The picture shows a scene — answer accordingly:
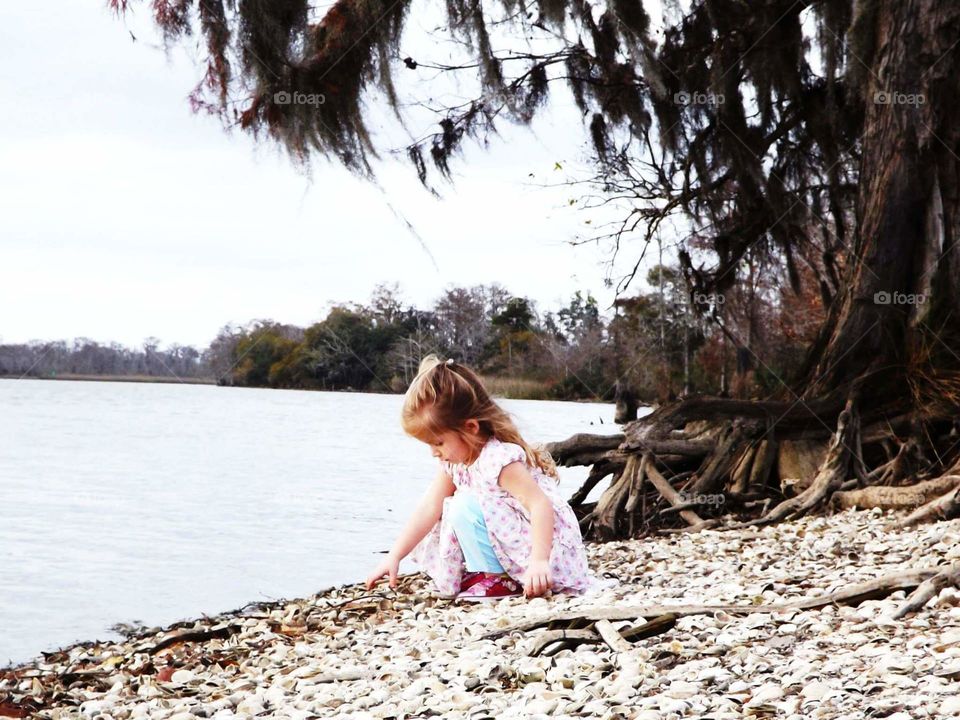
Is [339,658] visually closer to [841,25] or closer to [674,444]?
[674,444]

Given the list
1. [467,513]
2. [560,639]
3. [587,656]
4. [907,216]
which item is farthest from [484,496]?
[907,216]

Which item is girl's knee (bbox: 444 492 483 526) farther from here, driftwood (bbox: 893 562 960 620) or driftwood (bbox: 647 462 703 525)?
driftwood (bbox: 647 462 703 525)

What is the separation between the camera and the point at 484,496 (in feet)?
14.8

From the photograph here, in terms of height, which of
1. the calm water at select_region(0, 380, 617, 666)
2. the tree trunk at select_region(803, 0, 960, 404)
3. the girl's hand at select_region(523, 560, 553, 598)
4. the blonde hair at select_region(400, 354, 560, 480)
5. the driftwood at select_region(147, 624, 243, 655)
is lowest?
the calm water at select_region(0, 380, 617, 666)

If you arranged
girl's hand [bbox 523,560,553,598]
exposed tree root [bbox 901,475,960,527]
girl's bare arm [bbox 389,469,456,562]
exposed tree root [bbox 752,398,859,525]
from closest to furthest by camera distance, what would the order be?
girl's hand [bbox 523,560,553,598], girl's bare arm [bbox 389,469,456,562], exposed tree root [bbox 901,475,960,527], exposed tree root [bbox 752,398,859,525]

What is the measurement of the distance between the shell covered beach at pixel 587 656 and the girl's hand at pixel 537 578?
72 mm

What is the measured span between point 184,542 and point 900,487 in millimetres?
6468

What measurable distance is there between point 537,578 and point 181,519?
801 cm

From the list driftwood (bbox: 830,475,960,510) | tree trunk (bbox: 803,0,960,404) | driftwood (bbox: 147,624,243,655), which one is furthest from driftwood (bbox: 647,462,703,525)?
driftwood (bbox: 147,624,243,655)

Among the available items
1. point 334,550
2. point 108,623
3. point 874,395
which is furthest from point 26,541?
point 874,395

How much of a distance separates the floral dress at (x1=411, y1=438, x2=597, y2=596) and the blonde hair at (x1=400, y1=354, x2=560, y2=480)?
0.21 ft

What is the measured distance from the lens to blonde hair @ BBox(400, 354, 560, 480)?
4.46 metres

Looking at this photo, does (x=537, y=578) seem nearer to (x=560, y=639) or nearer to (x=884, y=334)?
(x=560, y=639)

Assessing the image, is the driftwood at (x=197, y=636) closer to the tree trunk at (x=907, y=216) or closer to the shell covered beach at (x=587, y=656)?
the shell covered beach at (x=587, y=656)
